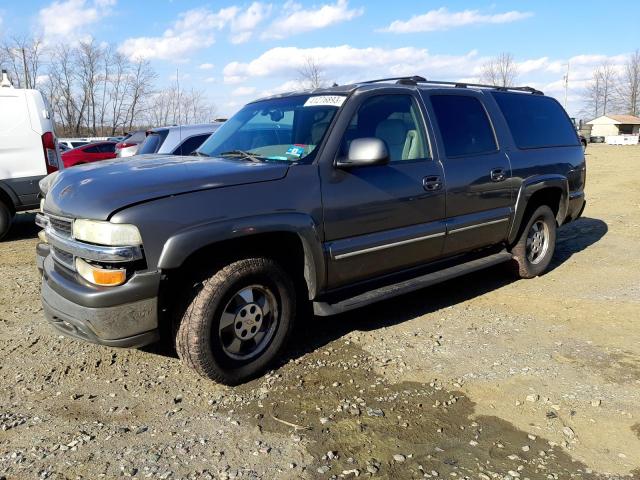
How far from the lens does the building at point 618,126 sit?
3329 inches

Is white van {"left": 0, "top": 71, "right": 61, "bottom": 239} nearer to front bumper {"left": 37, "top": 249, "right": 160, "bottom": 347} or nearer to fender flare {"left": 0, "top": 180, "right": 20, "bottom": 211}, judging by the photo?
fender flare {"left": 0, "top": 180, "right": 20, "bottom": 211}

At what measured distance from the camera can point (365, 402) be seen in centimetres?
331

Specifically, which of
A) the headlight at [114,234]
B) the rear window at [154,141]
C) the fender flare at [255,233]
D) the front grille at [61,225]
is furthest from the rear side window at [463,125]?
the rear window at [154,141]

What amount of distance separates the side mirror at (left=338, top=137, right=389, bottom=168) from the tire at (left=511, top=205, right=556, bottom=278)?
2.58 meters

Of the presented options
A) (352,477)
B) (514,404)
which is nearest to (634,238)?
(514,404)

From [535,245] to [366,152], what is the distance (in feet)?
10.1

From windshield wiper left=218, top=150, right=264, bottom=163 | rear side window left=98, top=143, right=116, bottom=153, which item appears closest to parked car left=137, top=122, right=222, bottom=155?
windshield wiper left=218, top=150, right=264, bottom=163

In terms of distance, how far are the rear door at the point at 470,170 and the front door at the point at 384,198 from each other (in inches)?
6.4

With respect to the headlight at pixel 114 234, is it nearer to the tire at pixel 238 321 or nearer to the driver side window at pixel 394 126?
the tire at pixel 238 321

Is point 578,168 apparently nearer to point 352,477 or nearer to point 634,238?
point 634,238

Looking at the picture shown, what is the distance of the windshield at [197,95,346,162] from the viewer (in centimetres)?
387

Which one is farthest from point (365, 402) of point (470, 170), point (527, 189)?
point (527, 189)

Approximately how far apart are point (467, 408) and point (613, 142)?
7214cm

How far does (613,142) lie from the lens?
65.4 metres
